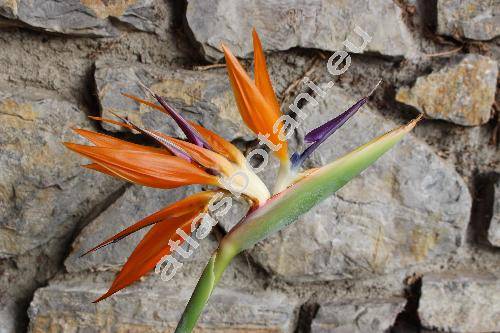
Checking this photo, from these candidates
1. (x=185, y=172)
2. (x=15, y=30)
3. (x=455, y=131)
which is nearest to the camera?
(x=185, y=172)

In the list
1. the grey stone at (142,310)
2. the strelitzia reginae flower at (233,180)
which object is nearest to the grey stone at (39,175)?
the grey stone at (142,310)

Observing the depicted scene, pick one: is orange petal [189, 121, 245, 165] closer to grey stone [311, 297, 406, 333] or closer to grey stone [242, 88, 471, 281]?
grey stone [242, 88, 471, 281]

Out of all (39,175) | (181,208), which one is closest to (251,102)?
(181,208)

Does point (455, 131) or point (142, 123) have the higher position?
point (455, 131)

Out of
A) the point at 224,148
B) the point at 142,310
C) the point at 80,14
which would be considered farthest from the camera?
the point at 142,310

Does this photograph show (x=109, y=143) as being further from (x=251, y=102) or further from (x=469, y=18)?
(x=469, y=18)

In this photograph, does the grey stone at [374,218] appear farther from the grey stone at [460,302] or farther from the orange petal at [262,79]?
the orange petal at [262,79]

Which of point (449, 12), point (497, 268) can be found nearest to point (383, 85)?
point (449, 12)

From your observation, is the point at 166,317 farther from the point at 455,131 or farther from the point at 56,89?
the point at 455,131

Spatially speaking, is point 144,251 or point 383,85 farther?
point 383,85
